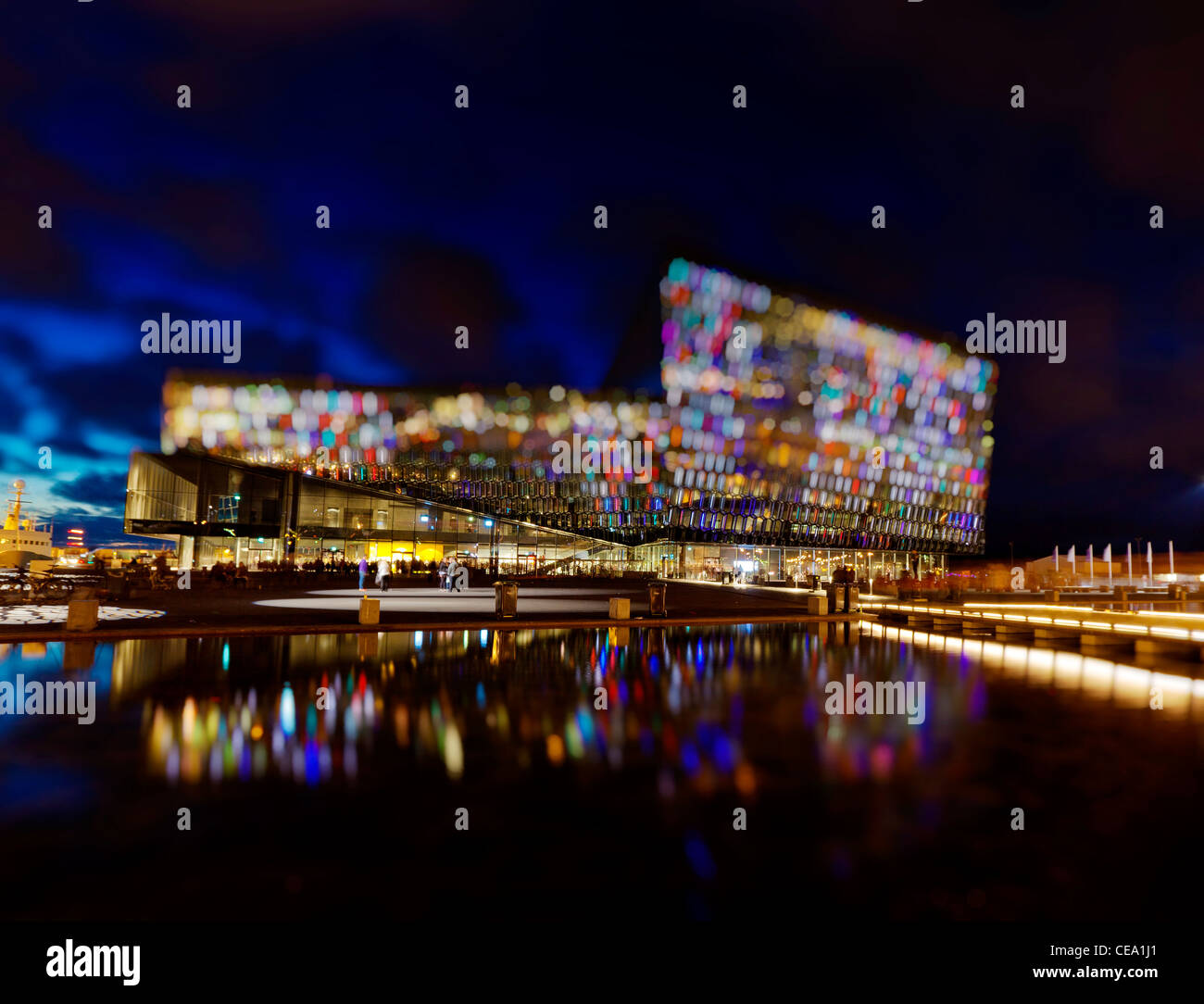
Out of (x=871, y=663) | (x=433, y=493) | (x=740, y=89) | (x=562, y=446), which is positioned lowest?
(x=871, y=663)

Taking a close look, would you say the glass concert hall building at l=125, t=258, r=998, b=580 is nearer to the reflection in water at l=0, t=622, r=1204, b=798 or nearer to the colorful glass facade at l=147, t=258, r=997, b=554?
the colorful glass facade at l=147, t=258, r=997, b=554

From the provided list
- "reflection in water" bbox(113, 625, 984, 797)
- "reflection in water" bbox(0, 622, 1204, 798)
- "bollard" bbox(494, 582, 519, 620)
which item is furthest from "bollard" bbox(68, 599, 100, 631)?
"bollard" bbox(494, 582, 519, 620)

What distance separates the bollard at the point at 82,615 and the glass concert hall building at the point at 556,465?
163 ft

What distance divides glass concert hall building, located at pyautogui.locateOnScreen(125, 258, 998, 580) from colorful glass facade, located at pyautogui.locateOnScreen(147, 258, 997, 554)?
177mm

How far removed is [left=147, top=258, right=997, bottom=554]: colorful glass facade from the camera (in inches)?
2511

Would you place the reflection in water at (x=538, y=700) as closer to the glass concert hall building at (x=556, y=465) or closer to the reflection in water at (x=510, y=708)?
the reflection in water at (x=510, y=708)

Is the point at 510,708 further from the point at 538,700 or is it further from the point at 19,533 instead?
the point at 19,533

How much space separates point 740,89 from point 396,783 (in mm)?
24354

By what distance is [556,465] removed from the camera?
2726 inches

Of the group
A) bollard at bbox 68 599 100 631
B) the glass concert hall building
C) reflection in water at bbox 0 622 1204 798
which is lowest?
reflection in water at bbox 0 622 1204 798

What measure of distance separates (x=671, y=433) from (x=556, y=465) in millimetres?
12393
